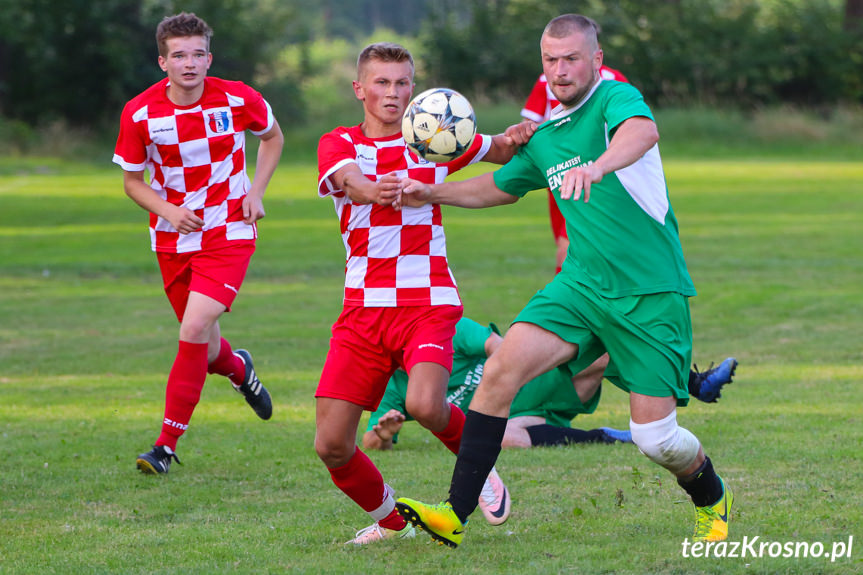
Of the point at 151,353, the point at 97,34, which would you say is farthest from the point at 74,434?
the point at 97,34

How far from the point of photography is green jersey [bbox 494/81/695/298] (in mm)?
4605

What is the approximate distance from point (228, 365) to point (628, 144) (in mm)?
3342

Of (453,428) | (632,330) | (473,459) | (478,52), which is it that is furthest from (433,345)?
(478,52)

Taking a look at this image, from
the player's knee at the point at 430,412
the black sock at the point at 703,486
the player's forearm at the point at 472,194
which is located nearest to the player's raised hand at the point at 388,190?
the player's forearm at the point at 472,194

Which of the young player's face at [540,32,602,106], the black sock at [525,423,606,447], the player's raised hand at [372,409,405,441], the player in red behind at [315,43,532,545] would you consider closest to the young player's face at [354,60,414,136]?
the player in red behind at [315,43,532,545]

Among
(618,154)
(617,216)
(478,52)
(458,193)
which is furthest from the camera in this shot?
(478,52)

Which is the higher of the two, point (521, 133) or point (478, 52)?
point (521, 133)

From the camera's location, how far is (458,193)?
5.01m

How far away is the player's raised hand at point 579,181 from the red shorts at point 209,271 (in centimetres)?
266

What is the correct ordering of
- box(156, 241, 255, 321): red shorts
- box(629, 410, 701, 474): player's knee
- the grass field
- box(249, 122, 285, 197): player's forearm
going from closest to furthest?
box(629, 410, 701, 474): player's knee < the grass field < box(156, 241, 255, 321): red shorts < box(249, 122, 285, 197): player's forearm

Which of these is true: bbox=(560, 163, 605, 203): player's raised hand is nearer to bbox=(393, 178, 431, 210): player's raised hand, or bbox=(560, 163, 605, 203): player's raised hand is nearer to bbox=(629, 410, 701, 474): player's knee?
bbox=(393, 178, 431, 210): player's raised hand

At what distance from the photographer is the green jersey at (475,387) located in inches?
259

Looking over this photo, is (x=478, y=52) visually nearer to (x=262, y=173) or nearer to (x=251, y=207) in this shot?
(x=262, y=173)

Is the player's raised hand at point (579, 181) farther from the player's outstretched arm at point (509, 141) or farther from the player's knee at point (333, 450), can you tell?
the player's knee at point (333, 450)
